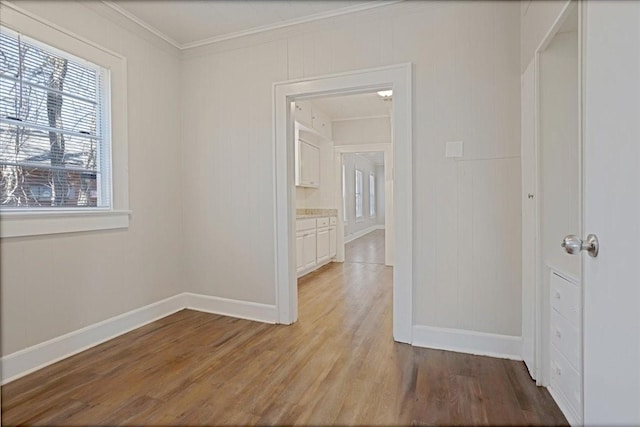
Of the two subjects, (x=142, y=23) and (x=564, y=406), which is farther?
(x=142, y=23)

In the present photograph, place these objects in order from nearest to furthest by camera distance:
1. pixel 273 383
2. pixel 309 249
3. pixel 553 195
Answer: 1. pixel 553 195
2. pixel 273 383
3. pixel 309 249

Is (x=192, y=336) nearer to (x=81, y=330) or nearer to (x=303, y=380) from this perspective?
(x=81, y=330)

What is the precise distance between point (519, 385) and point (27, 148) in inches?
122

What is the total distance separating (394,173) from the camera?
238 centimetres

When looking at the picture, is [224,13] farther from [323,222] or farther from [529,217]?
[323,222]

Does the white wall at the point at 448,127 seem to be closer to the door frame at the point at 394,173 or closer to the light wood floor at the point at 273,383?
the door frame at the point at 394,173

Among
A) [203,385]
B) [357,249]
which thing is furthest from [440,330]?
[357,249]

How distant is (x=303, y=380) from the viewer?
6.20 ft

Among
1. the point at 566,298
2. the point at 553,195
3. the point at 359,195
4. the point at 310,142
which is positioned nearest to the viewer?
the point at 566,298

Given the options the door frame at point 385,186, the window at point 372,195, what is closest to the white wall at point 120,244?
the door frame at point 385,186

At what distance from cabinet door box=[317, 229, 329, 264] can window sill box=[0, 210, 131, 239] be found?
2772 millimetres

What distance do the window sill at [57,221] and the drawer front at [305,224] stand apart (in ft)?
6.50

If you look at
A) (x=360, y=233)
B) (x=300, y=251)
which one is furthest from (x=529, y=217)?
(x=360, y=233)

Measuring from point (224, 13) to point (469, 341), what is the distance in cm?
291
